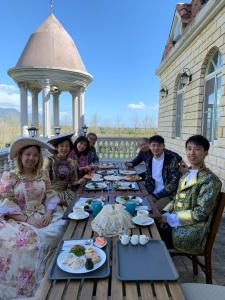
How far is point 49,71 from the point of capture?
7766 millimetres

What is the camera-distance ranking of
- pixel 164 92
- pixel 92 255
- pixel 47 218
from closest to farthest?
pixel 92 255, pixel 47 218, pixel 164 92

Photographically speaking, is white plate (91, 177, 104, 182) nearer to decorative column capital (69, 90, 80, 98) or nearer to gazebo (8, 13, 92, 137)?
gazebo (8, 13, 92, 137)

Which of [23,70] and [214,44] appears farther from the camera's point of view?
[23,70]

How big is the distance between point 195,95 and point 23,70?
5.37m

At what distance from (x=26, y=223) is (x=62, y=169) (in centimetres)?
122

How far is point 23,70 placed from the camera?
306 inches

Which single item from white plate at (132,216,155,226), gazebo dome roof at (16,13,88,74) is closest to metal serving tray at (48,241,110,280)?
white plate at (132,216,155,226)

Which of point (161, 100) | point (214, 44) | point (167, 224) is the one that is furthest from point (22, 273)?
point (161, 100)

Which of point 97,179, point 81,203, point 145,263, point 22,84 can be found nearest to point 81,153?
point 97,179

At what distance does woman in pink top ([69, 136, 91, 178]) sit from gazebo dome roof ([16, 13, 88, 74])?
4.56m

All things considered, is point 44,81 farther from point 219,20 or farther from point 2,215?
point 2,215

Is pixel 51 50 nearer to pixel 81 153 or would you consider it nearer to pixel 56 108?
pixel 56 108

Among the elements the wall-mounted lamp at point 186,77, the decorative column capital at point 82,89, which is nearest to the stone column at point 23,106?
the decorative column capital at point 82,89

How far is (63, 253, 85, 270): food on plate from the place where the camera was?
1214 mm
